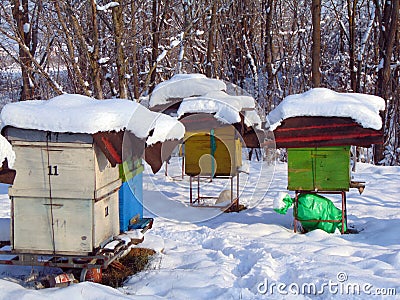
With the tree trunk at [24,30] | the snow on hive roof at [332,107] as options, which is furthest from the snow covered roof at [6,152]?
the tree trunk at [24,30]

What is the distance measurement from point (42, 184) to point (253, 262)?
233 cm

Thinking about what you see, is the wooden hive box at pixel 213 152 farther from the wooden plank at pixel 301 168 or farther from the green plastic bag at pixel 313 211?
the green plastic bag at pixel 313 211

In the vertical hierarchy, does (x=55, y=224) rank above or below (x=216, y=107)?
below

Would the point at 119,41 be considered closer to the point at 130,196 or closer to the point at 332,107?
the point at 332,107

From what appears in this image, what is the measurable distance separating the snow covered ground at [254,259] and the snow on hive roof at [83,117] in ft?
4.51

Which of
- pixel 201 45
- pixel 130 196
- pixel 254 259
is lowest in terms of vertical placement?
pixel 254 259

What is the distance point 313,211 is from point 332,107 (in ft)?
4.73

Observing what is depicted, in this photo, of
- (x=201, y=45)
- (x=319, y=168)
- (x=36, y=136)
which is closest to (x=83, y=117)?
(x=36, y=136)

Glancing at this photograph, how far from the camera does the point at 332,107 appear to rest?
19.7ft

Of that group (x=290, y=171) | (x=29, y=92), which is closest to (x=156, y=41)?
(x=29, y=92)

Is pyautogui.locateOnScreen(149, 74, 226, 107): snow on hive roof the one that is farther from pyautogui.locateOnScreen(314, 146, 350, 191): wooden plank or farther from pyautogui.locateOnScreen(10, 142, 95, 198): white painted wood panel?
pyautogui.locateOnScreen(10, 142, 95, 198): white painted wood panel

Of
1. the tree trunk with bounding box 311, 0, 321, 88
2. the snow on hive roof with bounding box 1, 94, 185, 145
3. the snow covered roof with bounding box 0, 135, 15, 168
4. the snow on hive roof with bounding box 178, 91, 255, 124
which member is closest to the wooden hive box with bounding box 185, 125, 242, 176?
the snow on hive roof with bounding box 178, 91, 255, 124

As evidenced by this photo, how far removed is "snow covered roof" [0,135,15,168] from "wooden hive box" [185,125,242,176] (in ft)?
12.7

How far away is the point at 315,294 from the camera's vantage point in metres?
4.05
